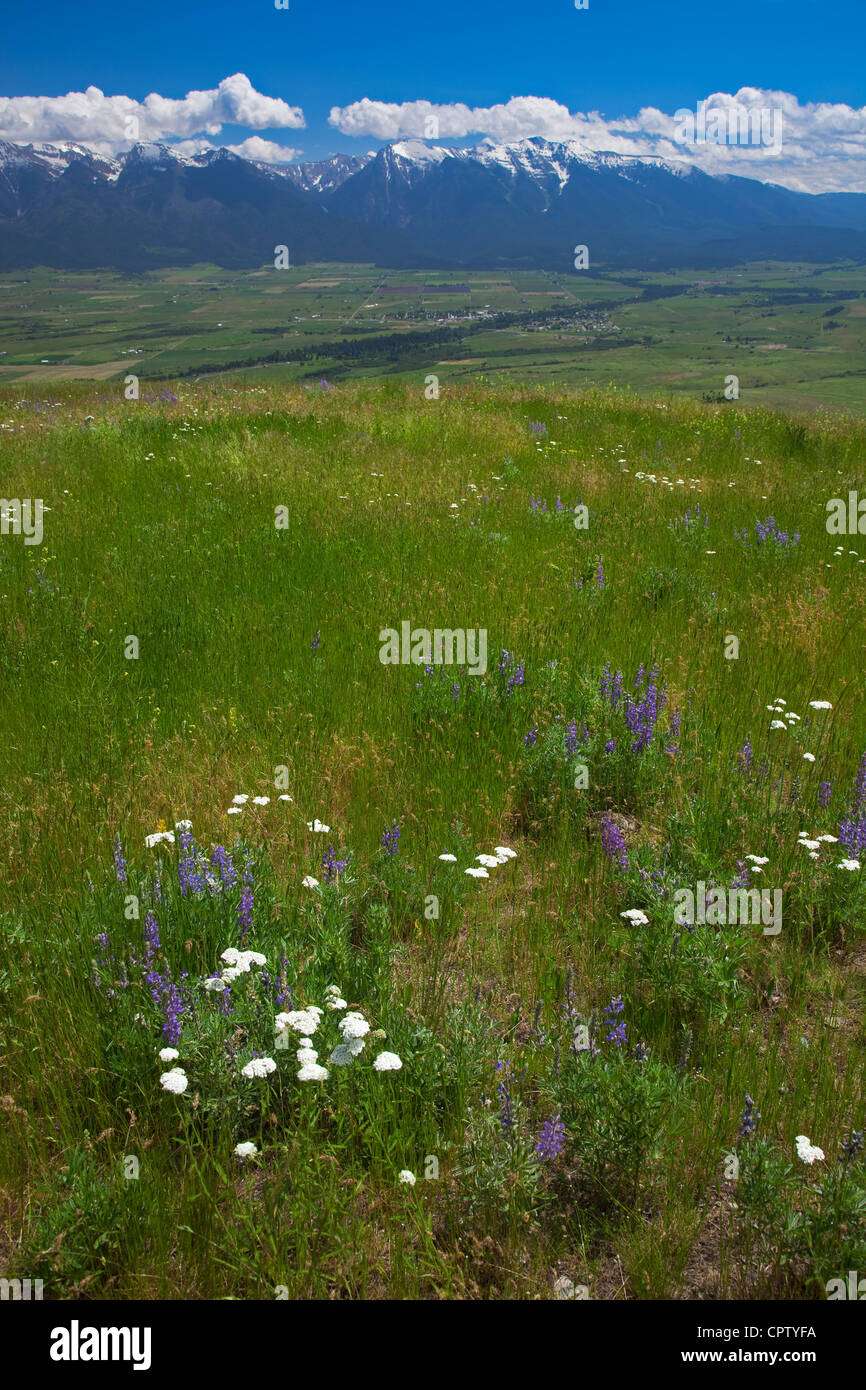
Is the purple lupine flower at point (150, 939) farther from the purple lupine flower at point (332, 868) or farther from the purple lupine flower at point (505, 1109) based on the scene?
the purple lupine flower at point (505, 1109)

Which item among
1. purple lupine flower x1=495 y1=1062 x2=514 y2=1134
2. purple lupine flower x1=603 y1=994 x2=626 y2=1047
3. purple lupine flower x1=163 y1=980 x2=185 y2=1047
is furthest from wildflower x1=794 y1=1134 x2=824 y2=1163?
purple lupine flower x1=163 y1=980 x2=185 y2=1047

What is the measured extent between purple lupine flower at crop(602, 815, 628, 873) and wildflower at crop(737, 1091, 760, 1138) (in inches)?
65.5

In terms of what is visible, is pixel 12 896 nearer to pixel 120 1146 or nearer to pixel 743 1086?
pixel 120 1146

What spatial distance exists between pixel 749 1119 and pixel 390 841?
2372 millimetres

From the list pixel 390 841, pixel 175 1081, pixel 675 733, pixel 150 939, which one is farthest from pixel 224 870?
pixel 675 733

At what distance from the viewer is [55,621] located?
758 cm

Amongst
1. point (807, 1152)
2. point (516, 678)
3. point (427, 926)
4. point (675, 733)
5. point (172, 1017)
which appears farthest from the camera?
point (516, 678)

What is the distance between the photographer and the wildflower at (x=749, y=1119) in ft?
8.64

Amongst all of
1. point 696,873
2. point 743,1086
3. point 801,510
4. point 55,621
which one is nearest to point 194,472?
point 55,621

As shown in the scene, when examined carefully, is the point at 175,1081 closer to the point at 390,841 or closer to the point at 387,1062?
the point at 387,1062

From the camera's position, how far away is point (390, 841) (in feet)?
14.7

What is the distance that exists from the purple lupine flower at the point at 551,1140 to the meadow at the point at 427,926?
0.04 feet

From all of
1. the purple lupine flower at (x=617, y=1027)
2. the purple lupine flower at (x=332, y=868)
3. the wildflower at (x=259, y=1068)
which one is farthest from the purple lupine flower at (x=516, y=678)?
the wildflower at (x=259, y=1068)
